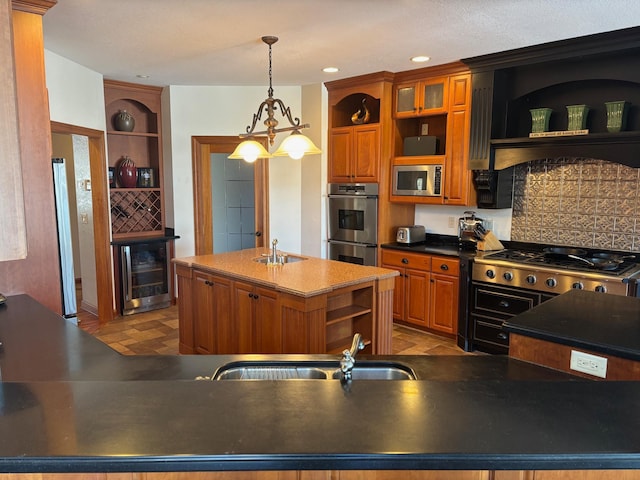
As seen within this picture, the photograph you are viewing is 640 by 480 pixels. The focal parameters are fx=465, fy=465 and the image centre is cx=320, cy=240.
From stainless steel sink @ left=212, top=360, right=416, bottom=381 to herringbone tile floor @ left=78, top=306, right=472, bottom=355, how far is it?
2.55 meters

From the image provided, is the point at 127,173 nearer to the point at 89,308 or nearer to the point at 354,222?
the point at 89,308

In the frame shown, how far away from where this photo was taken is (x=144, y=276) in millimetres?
5480

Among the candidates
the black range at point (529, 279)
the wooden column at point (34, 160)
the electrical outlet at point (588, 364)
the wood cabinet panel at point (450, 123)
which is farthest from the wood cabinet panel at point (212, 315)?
the electrical outlet at point (588, 364)

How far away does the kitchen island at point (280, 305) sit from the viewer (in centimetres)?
301

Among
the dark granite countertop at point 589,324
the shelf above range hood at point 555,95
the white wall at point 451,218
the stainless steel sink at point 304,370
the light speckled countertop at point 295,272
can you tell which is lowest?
the stainless steel sink at point 304,370

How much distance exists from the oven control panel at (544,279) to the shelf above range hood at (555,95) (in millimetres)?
933

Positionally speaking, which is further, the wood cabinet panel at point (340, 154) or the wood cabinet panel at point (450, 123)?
the wood cabinet panel at point (340, 154)

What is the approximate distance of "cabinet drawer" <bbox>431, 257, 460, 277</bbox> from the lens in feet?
14.1

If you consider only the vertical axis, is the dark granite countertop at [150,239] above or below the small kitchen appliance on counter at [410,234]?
below

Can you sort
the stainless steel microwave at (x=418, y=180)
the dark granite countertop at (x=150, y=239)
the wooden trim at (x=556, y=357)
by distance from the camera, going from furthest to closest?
the dark granite countertop at (x=150, y=239), the stainless steel microwave at (x=418, y=180), the wooden trim at (x=556, y=357)

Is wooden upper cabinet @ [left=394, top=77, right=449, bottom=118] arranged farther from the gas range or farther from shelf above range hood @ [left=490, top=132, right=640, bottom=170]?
the gas range

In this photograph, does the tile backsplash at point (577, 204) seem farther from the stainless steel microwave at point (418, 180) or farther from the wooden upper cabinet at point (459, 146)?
the stainless steel microwave at point (418, 180)

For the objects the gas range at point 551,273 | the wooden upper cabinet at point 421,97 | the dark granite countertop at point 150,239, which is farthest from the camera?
the dark granite countertop at point 150,239

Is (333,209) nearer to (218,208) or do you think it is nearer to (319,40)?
(218,208)
